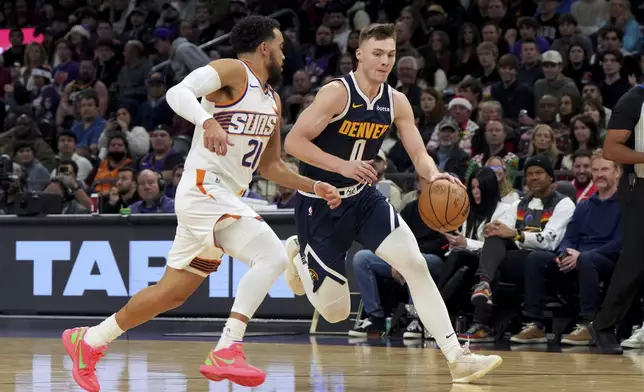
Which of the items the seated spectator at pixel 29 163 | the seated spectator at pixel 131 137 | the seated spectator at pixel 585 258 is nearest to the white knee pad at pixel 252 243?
the seated spectator at pixel 585 258

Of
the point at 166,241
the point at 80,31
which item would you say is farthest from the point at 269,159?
the point at 80,31

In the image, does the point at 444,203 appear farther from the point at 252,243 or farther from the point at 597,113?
the point at 597,113

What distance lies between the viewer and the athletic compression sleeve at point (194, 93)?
607 cm

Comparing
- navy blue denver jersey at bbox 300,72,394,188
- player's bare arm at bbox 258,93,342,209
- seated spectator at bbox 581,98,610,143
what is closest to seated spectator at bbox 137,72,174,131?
seated spectator at bbox 581,98,610,143

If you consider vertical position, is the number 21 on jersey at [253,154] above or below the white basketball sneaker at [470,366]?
above

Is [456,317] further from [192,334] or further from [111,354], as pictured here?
[111,354]

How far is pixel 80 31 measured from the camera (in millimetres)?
19641

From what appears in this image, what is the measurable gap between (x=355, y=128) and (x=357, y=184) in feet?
1.11

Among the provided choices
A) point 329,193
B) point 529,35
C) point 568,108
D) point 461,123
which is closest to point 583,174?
point 568,108

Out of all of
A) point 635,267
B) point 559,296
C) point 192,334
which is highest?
point 635,267

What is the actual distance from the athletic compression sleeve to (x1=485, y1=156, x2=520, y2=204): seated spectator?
16.0ft

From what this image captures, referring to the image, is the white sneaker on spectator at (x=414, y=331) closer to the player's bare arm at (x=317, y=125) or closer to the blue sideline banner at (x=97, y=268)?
the blue sideline banner at (x=97, y=268)

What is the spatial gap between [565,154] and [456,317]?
2333 mm

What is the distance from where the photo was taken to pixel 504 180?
423 inches
